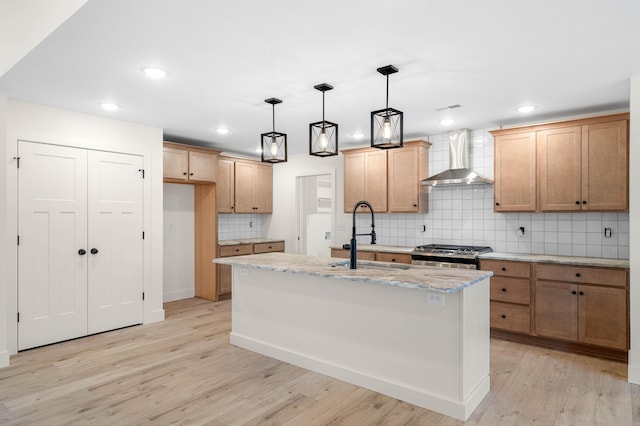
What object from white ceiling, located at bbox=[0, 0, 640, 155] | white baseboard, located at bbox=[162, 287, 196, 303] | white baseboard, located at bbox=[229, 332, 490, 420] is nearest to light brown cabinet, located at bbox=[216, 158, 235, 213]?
white baseboard, located at bbox=[162, 287, 196, 303]

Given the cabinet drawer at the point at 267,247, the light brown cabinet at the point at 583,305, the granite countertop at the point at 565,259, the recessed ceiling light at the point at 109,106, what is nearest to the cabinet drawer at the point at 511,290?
the light brown cabinet at the point at 583,305

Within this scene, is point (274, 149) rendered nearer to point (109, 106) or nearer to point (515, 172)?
point (109, 106)

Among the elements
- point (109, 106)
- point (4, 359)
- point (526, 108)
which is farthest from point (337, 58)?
point (4, 359)

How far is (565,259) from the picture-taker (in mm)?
3941

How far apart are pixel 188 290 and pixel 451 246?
4.07m

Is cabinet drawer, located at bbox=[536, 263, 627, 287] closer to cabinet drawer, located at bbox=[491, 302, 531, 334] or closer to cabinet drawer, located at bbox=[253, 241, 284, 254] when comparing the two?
cabinet drawer, located at bbox=[491, 302, 531, 334]

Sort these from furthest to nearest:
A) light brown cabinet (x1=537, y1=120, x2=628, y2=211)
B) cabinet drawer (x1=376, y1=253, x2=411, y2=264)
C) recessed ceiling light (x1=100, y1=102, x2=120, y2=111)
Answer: cabinet drawer (x1=376, y1=253, x2=411, y2=264)
recessed ceiling light (x1=100, y1=102, x2=120, y2=111)
light brown cabinet (x1=537, y1=120, x2=628, y2=211)

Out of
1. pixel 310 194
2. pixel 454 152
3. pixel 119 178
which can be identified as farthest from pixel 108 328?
pixel 454 152

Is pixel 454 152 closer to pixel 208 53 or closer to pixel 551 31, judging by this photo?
pixel 551 31

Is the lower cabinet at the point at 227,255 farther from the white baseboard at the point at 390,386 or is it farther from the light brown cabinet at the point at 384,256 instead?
the white baseboard at the point at 390,386

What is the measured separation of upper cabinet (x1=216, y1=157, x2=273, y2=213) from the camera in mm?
6102

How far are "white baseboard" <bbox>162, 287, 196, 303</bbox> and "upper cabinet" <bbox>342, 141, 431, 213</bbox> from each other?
2.82m

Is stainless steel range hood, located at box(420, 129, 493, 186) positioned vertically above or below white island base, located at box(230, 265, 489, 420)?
above

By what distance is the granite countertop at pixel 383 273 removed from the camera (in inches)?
99.0
